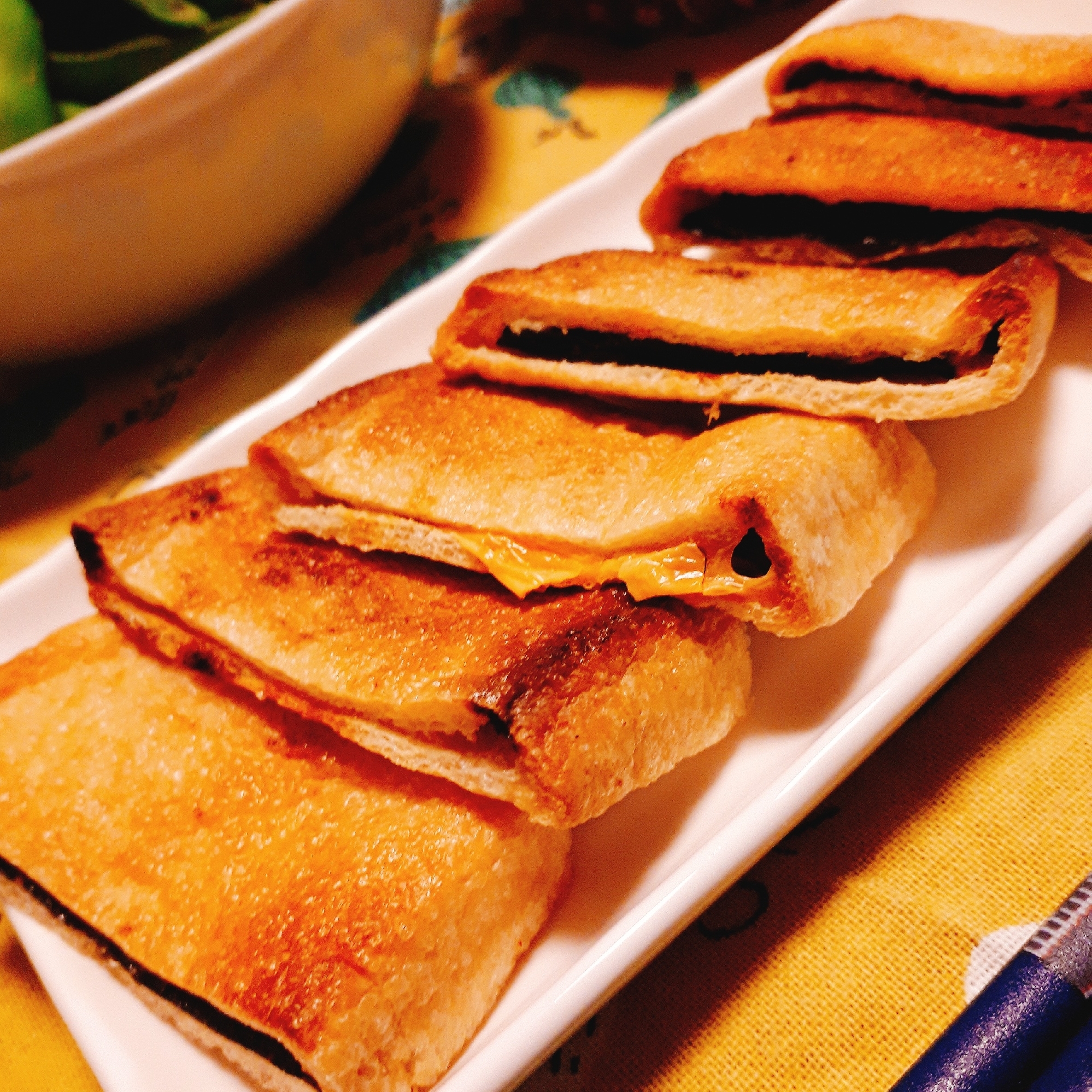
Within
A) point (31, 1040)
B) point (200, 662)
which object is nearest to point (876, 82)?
point (200, 662)

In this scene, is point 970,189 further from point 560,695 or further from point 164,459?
point 164,459

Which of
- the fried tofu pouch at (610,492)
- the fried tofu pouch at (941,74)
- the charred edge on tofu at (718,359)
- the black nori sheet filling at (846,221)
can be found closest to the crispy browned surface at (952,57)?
the fried tofu pouch at (941,74)

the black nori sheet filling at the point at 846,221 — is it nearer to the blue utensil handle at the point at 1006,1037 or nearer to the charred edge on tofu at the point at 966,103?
the charred edge on tofu at the point at 966,103

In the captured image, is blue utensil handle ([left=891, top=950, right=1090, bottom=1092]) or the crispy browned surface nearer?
blue utensil handle ([left=891, top=950, right=1090, bottom=1092])

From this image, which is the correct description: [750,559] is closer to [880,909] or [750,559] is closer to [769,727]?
[769,727]

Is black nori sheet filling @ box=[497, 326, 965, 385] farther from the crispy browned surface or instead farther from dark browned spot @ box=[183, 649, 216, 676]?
dark browned spot @ box=[183, 649, 216, 676]

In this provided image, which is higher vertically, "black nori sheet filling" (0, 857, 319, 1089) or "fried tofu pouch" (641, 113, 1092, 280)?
"fried tofu pouch" (641, 113, 1092, 280)

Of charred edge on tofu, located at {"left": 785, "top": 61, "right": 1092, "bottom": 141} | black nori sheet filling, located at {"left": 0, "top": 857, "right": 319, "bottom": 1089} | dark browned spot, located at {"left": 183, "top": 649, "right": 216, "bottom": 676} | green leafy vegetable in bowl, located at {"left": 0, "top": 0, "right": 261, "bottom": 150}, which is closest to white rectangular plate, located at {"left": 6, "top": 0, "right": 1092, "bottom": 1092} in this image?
black nori sheet filling, located at {"left": 0, "top": 857, "right": 319, "bottom": 1089}
